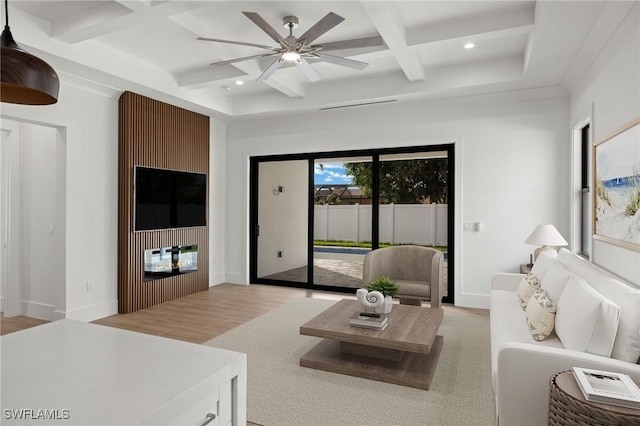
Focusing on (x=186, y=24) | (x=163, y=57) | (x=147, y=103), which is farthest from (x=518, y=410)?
(x=147, y=103)

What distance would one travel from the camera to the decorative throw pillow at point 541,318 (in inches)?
99.7

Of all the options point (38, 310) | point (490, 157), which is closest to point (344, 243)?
point (490, 157)

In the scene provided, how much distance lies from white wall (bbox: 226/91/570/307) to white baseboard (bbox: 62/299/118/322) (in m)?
3.73

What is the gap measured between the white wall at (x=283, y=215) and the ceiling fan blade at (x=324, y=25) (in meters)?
3.33

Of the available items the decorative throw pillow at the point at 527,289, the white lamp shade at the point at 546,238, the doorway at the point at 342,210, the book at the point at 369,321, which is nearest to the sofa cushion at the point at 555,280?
the decorative throw pillow at the point at 527,289

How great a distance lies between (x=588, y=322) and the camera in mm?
2064

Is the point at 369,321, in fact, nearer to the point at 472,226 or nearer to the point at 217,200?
the point at 472,226

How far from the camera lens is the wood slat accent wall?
193 inches

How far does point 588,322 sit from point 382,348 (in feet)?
5.22

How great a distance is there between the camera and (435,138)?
211 inches

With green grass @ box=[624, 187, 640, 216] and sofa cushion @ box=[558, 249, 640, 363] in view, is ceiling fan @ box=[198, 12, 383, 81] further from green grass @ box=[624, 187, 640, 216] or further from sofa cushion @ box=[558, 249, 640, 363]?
Result: sofa cushion @ box=[558, 249, 640, 363]

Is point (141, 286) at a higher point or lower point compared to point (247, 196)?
lower

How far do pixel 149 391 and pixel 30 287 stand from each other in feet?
16.2

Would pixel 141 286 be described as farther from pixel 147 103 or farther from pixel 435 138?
pixel 435 138
